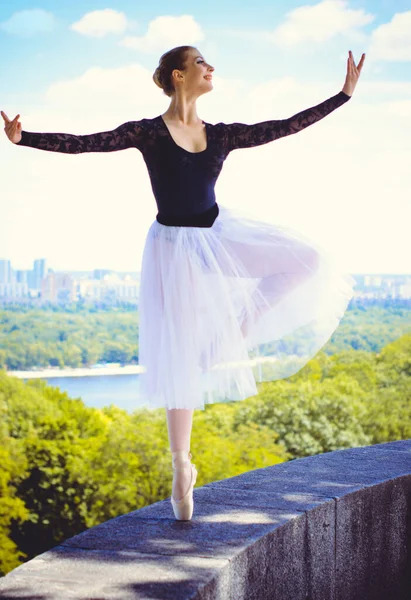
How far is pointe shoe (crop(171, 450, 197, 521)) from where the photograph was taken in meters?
2.48

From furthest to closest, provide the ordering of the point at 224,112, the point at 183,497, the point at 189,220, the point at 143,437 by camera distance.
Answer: the point at 224,112 < the point at 143,437 < the point at 189,220 < the point at 183,497

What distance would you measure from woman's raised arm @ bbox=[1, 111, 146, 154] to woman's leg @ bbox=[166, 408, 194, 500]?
792 millimetres

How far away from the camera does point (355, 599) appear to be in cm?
281

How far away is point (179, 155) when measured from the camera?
2.58m

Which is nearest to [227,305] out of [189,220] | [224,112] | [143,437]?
[189,220]

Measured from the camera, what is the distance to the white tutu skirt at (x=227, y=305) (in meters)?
2.46

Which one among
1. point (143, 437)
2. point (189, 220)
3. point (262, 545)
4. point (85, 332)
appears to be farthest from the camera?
point (85, 332)

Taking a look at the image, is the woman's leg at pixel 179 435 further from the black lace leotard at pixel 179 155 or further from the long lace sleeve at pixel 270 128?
the long lace sleeve at pixel 270 128

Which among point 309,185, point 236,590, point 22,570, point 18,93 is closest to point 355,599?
point 236,590

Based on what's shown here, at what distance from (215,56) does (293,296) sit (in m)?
17.1

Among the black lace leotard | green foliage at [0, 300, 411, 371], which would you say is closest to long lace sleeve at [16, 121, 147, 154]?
the black lace leotard

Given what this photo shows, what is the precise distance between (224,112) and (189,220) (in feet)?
64.9

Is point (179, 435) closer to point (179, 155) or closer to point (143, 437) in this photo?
point (179, 155)

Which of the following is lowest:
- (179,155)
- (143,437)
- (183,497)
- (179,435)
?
(143,437)
